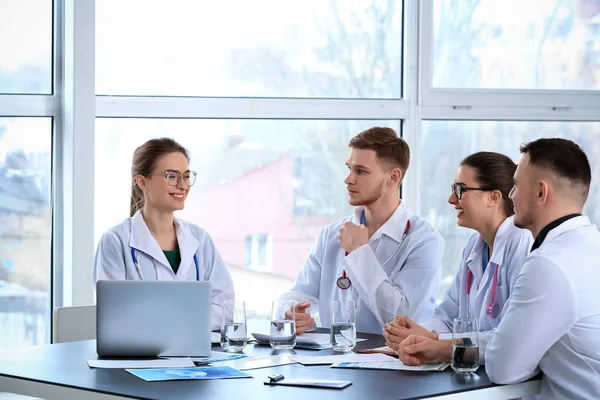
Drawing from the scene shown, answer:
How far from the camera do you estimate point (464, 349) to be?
241 cm

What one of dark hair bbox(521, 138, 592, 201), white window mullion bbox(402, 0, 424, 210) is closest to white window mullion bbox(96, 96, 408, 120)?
white window mullion bbox(402, 0, 424, 210)

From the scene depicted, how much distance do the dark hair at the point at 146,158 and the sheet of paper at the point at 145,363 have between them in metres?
1.23

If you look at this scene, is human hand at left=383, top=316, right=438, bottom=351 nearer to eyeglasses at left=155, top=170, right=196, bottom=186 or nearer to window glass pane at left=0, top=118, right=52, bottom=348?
eyeglasses at left=155, top=170, right=196, bottom=186

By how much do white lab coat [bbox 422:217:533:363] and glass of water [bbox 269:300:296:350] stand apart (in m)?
0.53

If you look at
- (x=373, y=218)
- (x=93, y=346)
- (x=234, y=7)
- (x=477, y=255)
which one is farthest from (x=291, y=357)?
(x=234, y=7)

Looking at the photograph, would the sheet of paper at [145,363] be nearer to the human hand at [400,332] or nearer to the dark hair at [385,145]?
the human hand at [400,332]

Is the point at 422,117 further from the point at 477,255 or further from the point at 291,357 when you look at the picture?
the point at 291,357

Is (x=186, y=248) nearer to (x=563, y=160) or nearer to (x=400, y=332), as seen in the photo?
(x=400, y=332)

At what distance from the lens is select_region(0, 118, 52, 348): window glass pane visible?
4.38 metres

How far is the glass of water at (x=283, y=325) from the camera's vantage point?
8.89ft

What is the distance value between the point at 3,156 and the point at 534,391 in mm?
2961

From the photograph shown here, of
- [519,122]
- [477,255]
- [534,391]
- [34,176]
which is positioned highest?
[519,122]

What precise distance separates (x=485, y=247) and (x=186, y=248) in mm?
1190

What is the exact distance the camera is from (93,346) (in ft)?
9.29
